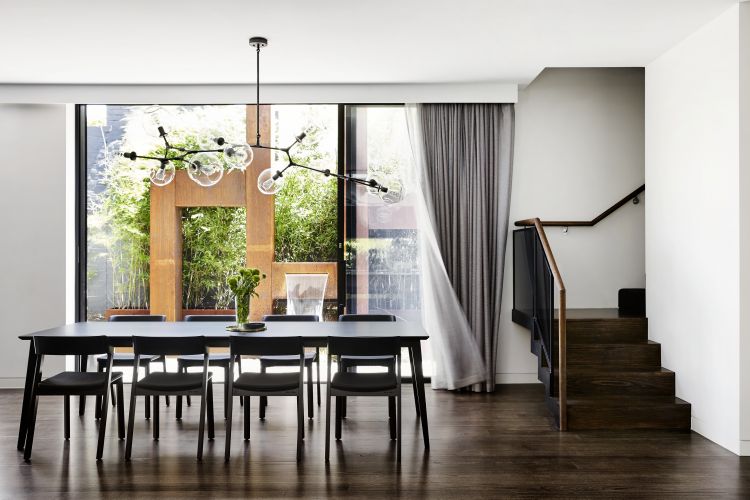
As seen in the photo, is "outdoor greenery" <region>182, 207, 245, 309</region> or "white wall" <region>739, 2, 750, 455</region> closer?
"white wall" <region>739, 2, 750, 455</region>

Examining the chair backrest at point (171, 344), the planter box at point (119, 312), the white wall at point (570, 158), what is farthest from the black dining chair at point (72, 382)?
the white wall at point (570, 158)

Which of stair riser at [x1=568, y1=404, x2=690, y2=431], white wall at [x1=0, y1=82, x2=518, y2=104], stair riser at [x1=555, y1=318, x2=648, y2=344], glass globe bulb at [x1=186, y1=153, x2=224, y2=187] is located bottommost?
stair riser at [x1=568, y1=404, x2=690, y2=431]

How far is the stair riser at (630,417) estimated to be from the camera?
4395 millimetres

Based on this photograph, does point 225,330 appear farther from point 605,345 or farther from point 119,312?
point 605,345

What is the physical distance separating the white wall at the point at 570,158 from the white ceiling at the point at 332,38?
0.57 metres

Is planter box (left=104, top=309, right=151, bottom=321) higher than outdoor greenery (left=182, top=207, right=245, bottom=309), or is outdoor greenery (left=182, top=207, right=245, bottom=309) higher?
outdoor greenery (left=182, top=207, right=245, bottom=309)

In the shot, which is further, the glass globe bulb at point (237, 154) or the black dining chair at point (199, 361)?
the black dining chair at point (199, 361)

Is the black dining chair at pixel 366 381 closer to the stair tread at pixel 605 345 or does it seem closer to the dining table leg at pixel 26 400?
the stair tread at pixel 605 345

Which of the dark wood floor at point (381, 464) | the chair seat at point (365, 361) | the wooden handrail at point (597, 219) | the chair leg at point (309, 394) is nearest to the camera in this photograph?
the dark wood floor at point (381, 464)

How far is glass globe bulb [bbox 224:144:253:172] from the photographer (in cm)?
391

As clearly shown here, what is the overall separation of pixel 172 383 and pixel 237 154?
5.07 ft

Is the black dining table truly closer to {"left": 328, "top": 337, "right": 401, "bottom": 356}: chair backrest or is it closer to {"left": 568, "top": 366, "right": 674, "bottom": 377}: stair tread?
{"left": 328, "top": 337, "right": 401, "bottom": 356}: chair backrest

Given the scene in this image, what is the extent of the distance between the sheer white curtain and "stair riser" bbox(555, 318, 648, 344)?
1017 mm

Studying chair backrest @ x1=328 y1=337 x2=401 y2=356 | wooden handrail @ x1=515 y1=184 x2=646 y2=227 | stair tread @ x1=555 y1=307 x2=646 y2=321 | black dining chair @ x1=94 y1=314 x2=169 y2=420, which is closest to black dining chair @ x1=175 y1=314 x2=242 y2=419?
black dining chair @ x1=94 y1=314 x2=169 y2=420
